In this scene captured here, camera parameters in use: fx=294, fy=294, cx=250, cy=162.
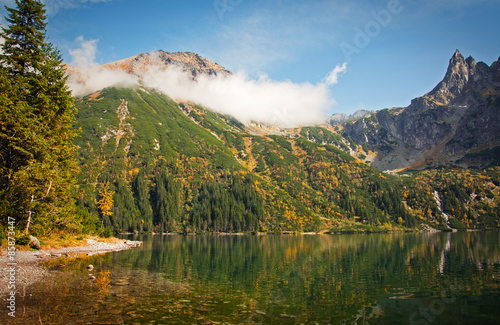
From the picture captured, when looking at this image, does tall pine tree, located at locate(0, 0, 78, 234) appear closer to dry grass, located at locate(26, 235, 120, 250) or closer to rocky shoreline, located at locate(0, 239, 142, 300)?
dry grass, located at locate(26, 235, 120, 250)

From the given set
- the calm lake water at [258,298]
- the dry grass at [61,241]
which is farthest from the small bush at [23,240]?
the calm lake water at [258,298]

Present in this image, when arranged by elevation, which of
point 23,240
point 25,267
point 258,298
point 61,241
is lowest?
point 258,298

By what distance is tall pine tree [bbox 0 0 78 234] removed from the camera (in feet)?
138

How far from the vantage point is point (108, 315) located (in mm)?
20203

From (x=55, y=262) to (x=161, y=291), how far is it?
21.5 m

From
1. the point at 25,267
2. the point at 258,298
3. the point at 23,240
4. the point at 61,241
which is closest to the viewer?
the point at 258,298

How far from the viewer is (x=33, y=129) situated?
44219 millimetres

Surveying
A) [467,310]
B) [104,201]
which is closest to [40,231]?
[467,310]

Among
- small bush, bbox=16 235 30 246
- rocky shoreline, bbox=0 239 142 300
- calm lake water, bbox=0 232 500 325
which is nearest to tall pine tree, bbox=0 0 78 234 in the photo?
small bush, bbox=16 235 30 246

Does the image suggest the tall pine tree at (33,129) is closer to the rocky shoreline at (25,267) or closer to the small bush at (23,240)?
the small bush at (23,240)

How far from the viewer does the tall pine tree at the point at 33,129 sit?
138 ft

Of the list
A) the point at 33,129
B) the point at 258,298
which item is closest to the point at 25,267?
the point at 33,129

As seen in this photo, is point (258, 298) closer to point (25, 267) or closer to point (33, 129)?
point (25, 267)

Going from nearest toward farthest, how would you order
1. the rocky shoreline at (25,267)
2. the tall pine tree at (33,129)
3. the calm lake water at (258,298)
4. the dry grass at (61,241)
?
the calm lake water at (258,298)
the rocky shoreline at (25,267)
the tall pine tree at (33,129)
the dry grass at (61,241)
